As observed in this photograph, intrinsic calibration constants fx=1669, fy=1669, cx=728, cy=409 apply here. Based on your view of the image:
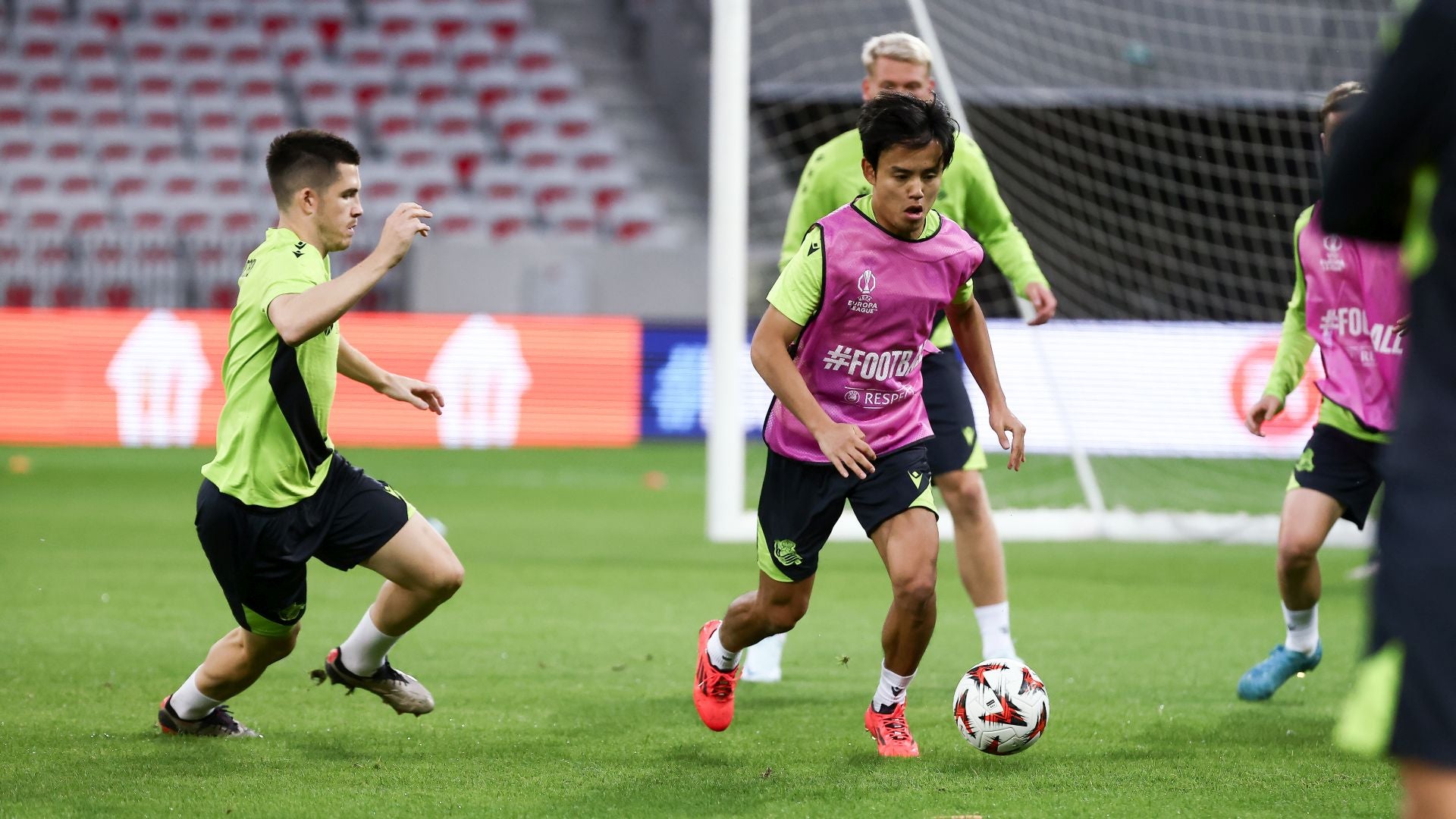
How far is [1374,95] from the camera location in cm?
197

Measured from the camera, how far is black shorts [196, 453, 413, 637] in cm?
436

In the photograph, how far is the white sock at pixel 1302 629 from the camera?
5398 millimetres

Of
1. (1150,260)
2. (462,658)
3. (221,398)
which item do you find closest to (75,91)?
(221,398)

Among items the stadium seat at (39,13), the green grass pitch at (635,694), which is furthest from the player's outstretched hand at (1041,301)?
the stadium seat at (39,13)

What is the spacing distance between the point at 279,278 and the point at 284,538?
680 mm

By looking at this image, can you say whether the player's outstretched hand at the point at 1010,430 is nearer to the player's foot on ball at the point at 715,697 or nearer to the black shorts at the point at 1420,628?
the player's foot on ball at the point at 715,697

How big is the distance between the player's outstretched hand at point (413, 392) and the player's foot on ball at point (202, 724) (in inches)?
39.9

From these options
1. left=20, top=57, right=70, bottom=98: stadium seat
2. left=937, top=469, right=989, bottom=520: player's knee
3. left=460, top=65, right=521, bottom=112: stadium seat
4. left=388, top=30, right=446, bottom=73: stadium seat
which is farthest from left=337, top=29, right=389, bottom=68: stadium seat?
left=937, top=469, right=989, bottom=520: player's knee

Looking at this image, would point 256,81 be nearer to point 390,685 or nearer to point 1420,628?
point 390,685

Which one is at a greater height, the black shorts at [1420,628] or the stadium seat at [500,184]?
the black shorts at [1420,628]

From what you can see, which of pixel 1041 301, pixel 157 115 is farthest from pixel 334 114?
pixel 1041 301

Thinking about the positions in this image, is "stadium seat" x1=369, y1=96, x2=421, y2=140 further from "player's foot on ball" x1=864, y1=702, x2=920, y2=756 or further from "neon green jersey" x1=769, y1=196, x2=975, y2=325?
"player's foot on ball" x1=864, y1=702, x2=920, y2=756

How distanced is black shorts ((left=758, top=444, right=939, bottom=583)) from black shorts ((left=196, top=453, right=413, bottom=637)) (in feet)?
3.33

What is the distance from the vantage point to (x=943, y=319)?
5.62 m
